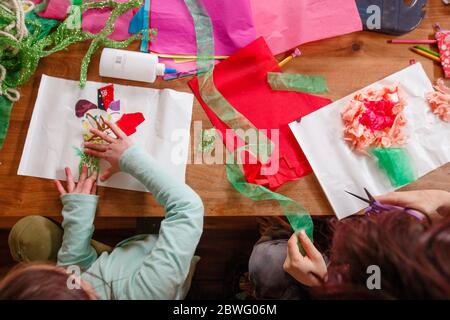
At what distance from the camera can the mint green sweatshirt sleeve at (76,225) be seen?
727 mm

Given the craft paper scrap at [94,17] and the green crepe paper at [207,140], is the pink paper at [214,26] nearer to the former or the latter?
the craft paper scrap at [94,17]

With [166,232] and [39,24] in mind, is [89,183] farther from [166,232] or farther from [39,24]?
[39,24]

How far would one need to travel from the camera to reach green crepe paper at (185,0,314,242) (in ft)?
2.54

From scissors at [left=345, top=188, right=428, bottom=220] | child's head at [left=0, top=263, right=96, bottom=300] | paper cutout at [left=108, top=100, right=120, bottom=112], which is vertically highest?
paper cutout at [left=108, top=100, right=120, bottom=112]

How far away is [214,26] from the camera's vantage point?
0.84m

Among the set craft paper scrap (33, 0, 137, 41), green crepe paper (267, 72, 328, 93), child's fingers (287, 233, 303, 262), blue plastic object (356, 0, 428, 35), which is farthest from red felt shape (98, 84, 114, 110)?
blue plastic object (356, 0, 428, 35)

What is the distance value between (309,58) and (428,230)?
0.43 m

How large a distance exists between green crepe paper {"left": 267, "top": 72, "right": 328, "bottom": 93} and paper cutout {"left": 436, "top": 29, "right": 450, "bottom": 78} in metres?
0.26

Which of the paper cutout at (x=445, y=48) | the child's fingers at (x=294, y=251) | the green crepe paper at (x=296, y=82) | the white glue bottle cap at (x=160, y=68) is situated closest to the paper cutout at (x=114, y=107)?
the white glue bottle cap at (x=160, y=68)

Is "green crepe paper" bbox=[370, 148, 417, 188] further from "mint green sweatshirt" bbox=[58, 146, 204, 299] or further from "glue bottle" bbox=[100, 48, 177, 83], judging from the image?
"glue bottle" bbox=[100, 48, 177, 83]

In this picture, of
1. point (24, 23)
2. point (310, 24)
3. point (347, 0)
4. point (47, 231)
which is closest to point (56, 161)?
point (47, 231)

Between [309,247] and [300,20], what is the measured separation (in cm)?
49
